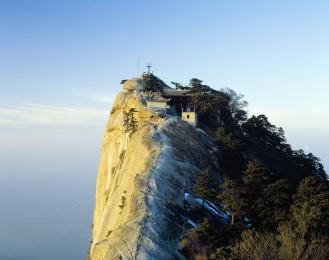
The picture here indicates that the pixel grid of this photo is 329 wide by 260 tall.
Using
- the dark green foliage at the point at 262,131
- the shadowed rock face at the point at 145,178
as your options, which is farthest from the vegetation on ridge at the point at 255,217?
the dark green foliage at the point at 262,131

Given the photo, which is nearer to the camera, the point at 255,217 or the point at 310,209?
the point at 310,209

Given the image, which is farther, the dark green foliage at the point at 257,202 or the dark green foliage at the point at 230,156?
the dark green foliage at the point at 230,156

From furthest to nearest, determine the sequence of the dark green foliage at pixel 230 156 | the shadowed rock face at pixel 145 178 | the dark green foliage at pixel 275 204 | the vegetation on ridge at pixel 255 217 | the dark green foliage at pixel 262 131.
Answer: the dark green foliage at pixel 262 131 → the dark green foliage at pixel 230 156 → the dark green foliage at pixel 275 204 → the shadowed rock face at pixel 145 178 → the vegetation on ridge at pixel 255 217

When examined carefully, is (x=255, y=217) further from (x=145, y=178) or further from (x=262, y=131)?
(x=262, y=131)

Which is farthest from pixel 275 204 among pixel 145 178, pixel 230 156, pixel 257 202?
pixel 230 156

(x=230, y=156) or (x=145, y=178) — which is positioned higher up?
(x=230, y=156)

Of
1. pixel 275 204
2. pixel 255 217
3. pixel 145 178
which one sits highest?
pixel 145 178

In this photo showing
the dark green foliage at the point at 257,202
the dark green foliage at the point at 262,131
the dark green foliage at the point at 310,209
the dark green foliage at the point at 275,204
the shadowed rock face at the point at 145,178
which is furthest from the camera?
the dark green foliage at the point at 262,131

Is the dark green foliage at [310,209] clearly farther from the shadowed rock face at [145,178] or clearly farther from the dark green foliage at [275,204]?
the shadowed rock face at [145,178]

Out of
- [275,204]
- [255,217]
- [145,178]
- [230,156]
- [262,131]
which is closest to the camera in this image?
[255,217]

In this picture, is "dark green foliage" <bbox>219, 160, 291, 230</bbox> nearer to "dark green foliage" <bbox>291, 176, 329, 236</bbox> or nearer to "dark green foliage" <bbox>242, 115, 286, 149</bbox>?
"dark green foliage" <bbox>291, 176, 329, 236</bbox>
